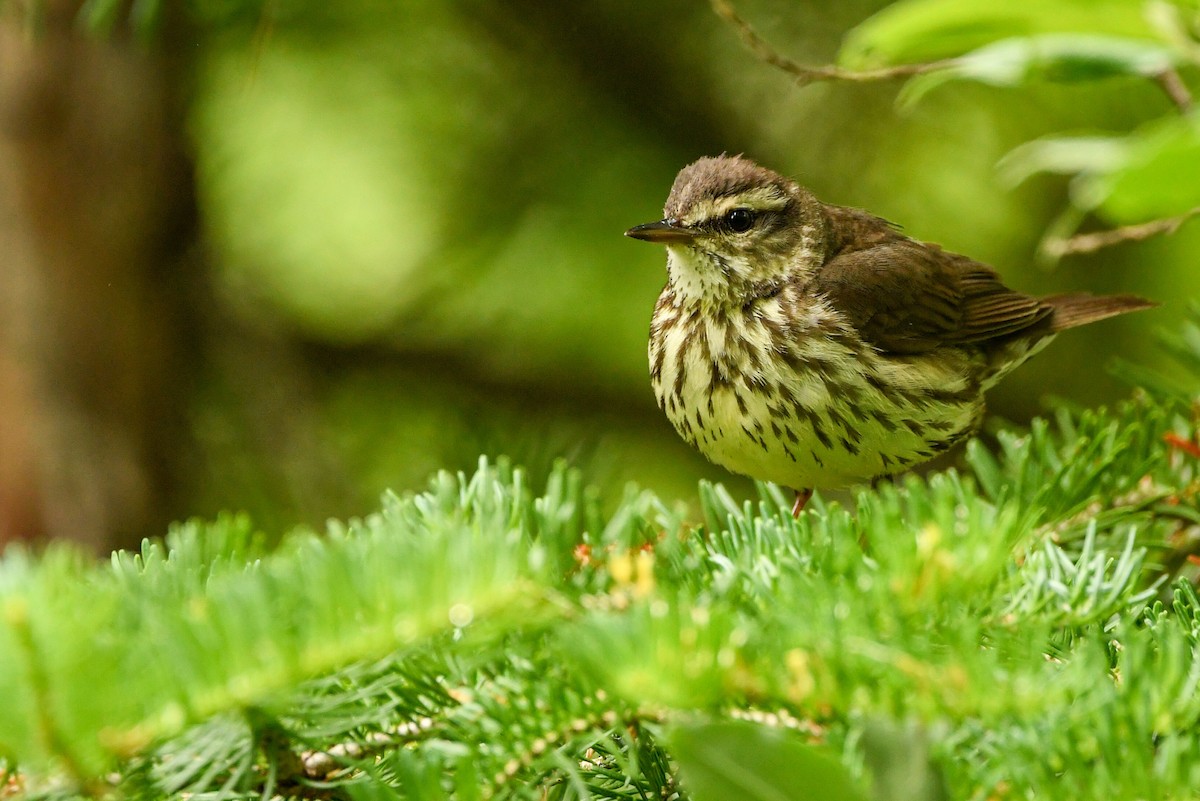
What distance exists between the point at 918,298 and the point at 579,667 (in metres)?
2.89

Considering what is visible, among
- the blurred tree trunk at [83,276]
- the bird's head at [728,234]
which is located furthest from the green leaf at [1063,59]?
the blurred tree trunk at [83,276]

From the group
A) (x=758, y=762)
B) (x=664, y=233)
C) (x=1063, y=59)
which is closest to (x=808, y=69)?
(x=664, y=233)

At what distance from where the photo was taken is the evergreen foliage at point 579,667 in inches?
45.7

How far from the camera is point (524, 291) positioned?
4777 millimetres

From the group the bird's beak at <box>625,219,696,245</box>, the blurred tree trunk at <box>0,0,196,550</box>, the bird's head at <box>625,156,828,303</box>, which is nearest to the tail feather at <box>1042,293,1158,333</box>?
the bird's head at <box>625,156,828,303</box>

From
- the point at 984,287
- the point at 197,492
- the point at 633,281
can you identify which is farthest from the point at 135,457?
the point at 984,287

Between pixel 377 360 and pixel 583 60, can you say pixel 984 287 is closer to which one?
pixel 583 60

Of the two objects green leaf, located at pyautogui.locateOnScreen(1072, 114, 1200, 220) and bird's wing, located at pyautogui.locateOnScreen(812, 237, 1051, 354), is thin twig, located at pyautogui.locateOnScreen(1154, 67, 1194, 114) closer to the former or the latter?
bird's wing, located at pyautogui.locateOnScreen(812, 237, 1051, 354)

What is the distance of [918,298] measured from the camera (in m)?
3.93

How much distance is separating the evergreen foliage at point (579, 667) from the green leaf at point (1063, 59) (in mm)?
658

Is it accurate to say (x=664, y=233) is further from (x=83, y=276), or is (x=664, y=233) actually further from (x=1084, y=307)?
(x=83, y=276)

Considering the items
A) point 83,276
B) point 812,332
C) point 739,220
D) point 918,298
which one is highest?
point 739,220

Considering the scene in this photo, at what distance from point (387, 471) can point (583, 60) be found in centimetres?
162

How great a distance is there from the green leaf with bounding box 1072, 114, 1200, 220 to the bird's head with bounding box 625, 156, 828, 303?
8.00 ft
